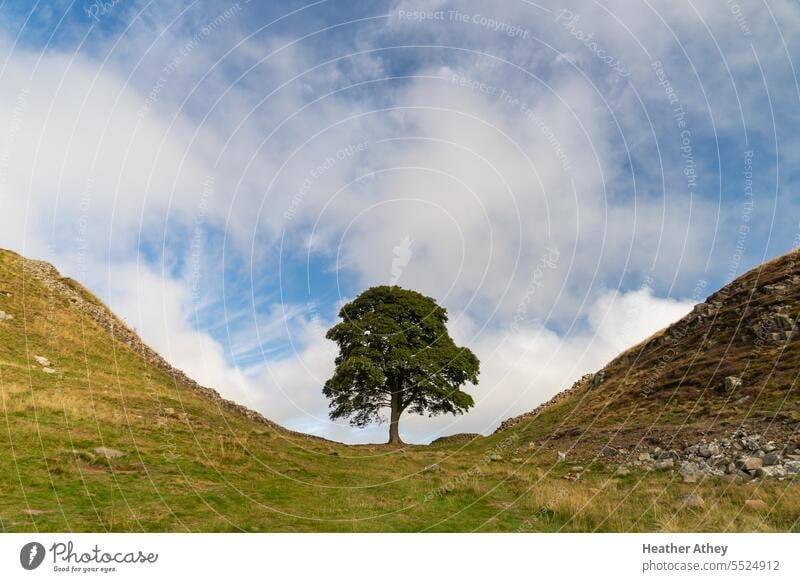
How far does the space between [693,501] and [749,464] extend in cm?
Answer: 486

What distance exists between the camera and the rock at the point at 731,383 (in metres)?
27.1

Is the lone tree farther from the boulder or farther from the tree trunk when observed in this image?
the boulder

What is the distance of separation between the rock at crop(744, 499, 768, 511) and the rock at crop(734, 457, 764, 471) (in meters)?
4.00

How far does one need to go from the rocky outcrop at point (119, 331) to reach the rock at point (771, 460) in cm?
3347

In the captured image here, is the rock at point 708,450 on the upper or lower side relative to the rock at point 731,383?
lower

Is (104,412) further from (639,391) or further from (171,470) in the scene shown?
(639,391)

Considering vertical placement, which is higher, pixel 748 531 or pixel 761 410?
pixel 761 410

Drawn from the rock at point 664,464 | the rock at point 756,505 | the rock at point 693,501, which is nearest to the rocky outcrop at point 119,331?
the rock at point 664,464

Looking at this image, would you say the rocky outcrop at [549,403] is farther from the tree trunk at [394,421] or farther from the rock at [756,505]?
the rock at [756,505]

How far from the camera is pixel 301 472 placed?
768 inches

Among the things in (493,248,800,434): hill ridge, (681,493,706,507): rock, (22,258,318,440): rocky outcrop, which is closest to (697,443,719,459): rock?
(681,493,706,507): rock
